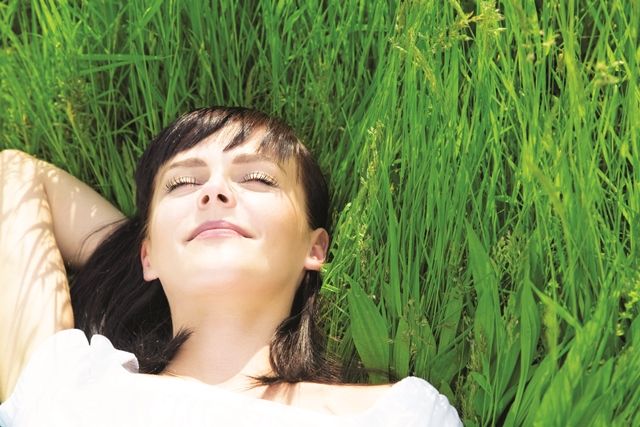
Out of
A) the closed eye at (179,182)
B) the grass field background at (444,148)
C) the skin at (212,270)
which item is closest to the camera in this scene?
the grass field background at (444,148)

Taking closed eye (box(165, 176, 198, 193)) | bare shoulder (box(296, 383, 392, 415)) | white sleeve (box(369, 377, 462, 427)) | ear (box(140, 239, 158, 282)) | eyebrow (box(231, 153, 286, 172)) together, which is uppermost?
eyebrow (box(231, 153, 286, 172))

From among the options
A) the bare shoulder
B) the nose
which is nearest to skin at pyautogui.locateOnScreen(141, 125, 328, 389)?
the nose

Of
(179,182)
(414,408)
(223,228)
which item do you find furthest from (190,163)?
(414,408)

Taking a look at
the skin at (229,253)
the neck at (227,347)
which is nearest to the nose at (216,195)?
the skin at (229,253)

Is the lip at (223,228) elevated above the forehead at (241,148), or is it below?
below

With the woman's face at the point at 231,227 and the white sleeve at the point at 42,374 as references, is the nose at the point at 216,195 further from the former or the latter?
the white sleeve at the point at 42,374

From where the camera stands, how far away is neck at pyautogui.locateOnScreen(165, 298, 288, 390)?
169cm

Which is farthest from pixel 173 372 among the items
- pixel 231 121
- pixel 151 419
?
pixel 231 121

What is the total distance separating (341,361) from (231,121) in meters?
0.49

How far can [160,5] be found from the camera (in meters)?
1.93

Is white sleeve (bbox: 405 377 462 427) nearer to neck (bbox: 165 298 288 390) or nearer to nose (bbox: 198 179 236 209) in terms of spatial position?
neck (bbox: 165 298 288 390)

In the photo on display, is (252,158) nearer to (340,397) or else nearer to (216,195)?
(216,195)

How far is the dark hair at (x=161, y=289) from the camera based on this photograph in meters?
1.72

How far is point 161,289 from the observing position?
1951mm
